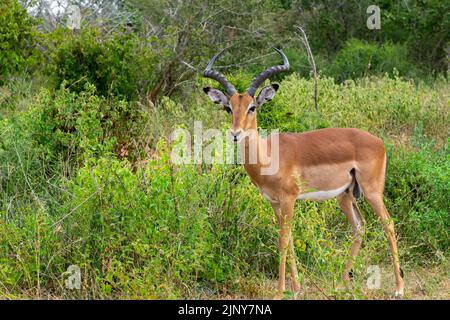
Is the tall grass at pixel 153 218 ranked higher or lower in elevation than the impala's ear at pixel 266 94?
lower

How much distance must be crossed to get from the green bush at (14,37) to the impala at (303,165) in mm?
4962

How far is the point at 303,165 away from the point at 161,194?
1222 mm

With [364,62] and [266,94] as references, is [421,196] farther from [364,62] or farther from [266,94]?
[364,62]

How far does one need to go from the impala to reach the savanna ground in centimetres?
26

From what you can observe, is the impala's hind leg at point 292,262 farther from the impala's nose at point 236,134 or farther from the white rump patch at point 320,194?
the impala's nose at point 236,134

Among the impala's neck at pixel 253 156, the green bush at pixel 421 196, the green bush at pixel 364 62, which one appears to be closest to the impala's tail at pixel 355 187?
the green bush at pixel 421 196

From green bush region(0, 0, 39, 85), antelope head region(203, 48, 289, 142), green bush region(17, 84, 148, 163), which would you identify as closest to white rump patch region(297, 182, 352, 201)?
antelope head region(203, 48, 289, 142)

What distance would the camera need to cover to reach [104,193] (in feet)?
21.4

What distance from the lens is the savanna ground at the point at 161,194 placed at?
6289mm

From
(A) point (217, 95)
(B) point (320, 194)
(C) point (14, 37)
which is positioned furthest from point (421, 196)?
(C) point (14, 37)

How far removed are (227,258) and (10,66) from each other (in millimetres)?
5905

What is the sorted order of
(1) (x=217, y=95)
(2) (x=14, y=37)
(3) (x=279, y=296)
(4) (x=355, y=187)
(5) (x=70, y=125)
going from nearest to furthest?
1. (3) (x=279, y=296)
2. (1) (x=217, y=95)
3. (4) (x=355, y=187)
4. (5) (x=70, y=125)
5. (2) (x=14, y=37)

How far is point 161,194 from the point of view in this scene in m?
6.44
